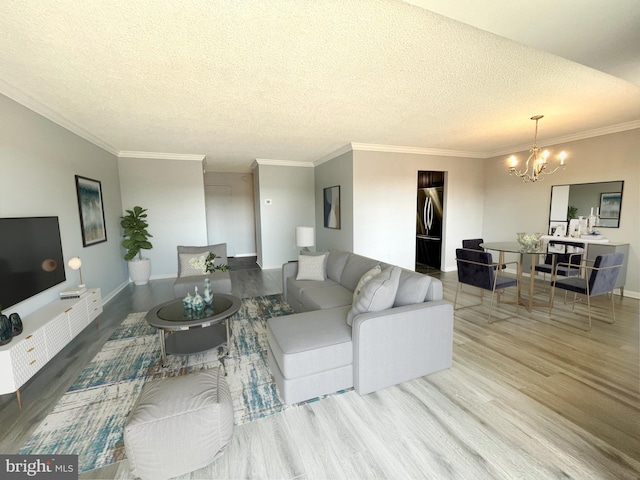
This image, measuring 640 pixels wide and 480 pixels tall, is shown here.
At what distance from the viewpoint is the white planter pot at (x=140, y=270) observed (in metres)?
5.18

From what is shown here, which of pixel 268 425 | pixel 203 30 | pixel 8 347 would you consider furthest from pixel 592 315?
pixel 8 347

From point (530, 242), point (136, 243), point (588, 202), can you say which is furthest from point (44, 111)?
point (588, 202)

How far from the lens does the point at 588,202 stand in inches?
177

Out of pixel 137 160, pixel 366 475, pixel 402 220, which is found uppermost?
pixel 137 160

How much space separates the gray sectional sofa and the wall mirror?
4.08 m

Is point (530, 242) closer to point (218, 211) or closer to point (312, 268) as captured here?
point (312, 268)

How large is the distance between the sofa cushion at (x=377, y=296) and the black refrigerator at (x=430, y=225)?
15.0 feet

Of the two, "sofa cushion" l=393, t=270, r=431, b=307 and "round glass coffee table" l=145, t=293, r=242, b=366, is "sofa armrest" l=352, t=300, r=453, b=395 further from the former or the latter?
"round glass coffee table" l=145, t=293, r=242, b=366

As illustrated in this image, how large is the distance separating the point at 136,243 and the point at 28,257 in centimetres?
264

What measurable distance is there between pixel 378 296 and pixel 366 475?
107 centimetres

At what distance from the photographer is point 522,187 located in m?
5.48

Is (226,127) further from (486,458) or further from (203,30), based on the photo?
(486,458)

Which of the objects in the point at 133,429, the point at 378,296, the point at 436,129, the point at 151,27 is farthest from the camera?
the point at 436,129

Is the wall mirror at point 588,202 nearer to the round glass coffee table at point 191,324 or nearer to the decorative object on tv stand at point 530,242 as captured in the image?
the decorative object on tv stand at point 530,242
